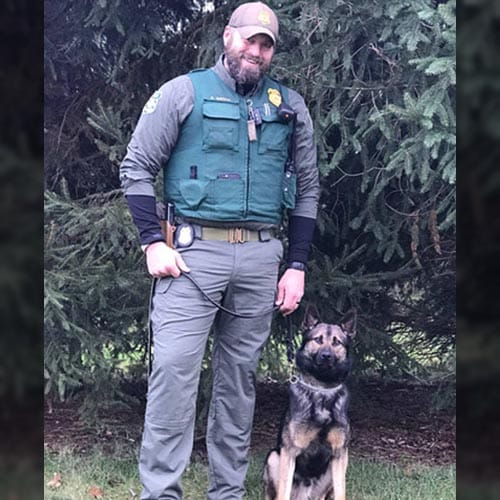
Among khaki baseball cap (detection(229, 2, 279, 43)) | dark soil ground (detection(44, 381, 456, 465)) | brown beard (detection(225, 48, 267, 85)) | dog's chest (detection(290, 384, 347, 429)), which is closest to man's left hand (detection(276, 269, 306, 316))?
dog's chest (detection(290, 384, 347, 429))

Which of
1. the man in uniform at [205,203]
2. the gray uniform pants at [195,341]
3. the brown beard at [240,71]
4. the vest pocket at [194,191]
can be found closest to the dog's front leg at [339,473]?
the gray uniform pants at [195,341]

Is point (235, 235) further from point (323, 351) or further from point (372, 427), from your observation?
point (372, 427)

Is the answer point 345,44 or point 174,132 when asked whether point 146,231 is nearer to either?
point 174,132

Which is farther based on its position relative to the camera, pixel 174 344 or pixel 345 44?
pixel 345 44

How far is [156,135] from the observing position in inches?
131

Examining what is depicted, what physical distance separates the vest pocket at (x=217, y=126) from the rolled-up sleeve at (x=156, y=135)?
81 mm

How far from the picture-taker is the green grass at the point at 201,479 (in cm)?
424

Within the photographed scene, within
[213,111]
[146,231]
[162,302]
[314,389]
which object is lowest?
[314,389]

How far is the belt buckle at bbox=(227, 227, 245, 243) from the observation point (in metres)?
3.41

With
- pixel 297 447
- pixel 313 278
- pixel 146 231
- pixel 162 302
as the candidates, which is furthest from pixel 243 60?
pixel 297 447

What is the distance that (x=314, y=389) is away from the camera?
3.74m

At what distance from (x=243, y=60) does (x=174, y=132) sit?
43 cm
